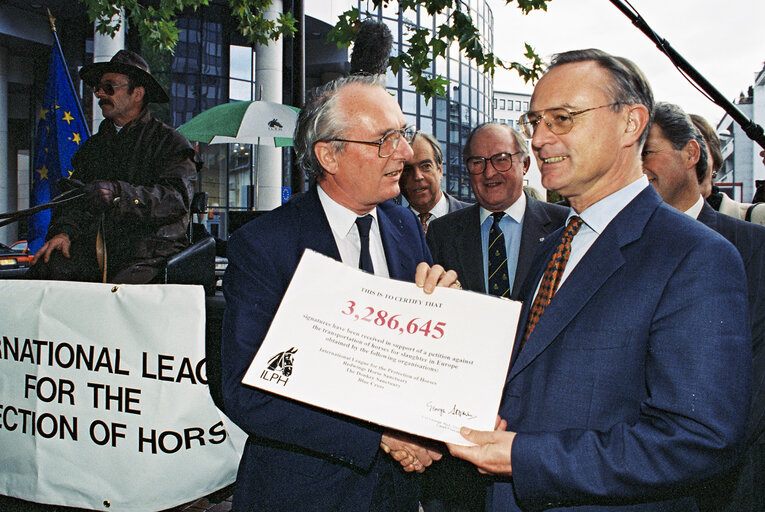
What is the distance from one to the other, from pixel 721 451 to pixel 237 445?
8.36ft

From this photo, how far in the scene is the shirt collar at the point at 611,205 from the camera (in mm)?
1633

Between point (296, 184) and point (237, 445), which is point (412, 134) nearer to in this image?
point (237, 445)

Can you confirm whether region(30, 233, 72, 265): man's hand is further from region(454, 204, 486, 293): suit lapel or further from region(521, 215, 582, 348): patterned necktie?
region(521, 215, 582, 348): patterned necktie

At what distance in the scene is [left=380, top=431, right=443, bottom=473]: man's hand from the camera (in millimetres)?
1863

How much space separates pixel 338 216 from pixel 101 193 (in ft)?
6.01

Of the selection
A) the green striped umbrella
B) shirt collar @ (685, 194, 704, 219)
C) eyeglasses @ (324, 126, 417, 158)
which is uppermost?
the green striped umbrella

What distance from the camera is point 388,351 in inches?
58.5

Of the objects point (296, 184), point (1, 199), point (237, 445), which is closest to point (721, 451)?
point (237, 445)

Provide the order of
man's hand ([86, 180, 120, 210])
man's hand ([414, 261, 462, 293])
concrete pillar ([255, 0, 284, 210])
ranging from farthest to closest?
concrete pillar ([255, 0, 284, 210]) → man's hand ([86, 180, 120, 210]) → man's hand ([414, 261, 462, 293])

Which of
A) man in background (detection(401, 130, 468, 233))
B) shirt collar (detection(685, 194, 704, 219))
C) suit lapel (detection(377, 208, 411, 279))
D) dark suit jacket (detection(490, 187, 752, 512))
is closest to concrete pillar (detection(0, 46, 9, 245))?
man in background (detection(401, 130, 468, 233))

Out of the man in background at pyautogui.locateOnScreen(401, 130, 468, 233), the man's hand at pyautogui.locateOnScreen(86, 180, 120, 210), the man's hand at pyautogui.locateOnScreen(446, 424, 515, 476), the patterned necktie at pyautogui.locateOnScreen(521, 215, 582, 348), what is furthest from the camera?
the man in background at pyautogui.locateOnScreen(401, 130, 468, 233)

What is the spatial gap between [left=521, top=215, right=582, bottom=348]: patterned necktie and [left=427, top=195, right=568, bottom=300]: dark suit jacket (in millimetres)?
1512

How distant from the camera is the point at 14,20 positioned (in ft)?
59.0

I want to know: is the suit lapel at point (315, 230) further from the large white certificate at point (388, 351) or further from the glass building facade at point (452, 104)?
the glass building facade at point (452, 104)
